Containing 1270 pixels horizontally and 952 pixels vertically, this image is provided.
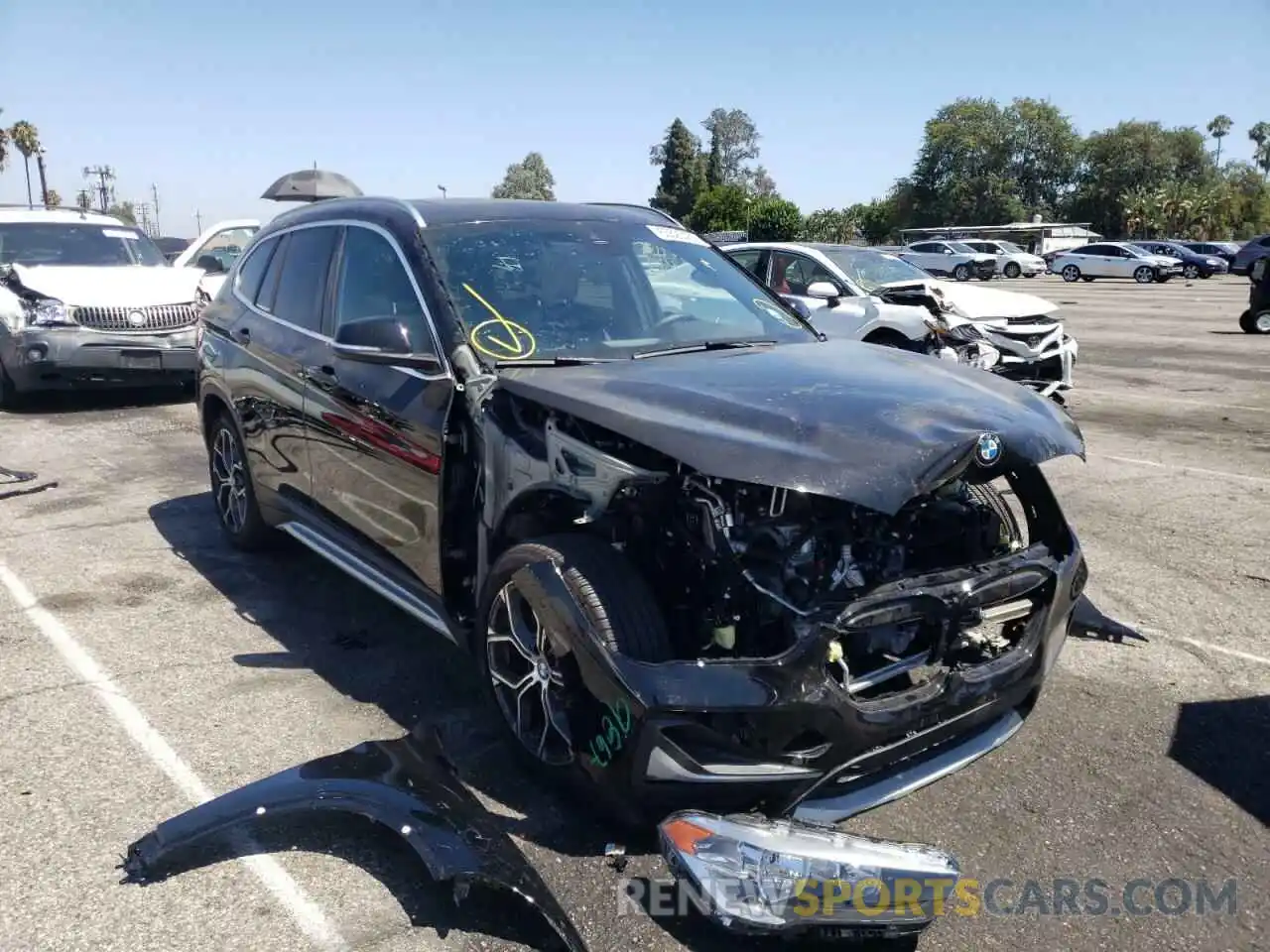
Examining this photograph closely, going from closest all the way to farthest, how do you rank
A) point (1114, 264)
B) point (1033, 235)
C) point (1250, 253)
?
point (1250, 253) → point (1114, 264) → point (1033, 235)

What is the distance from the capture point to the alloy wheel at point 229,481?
583cm

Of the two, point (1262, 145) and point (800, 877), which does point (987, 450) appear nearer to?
point (800, 877)

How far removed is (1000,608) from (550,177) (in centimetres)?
11165

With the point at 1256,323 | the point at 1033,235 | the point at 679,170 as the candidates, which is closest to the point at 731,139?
the point at 679,170

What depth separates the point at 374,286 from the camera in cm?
435

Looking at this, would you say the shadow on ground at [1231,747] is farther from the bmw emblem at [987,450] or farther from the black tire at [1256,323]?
the black tire at [1256,323]

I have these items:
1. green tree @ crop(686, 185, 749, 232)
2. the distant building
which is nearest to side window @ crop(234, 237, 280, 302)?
green tree @ crop(686, 185, 749, 232)

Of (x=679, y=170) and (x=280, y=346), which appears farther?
(x=679, y=170)

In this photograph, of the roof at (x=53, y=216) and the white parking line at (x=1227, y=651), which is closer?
the white parking line at (x=1227, y=651)

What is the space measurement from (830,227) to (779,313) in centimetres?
6935

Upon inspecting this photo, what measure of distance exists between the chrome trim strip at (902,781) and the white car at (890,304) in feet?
22.8

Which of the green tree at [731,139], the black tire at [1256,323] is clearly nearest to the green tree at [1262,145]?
the green tree at [731,139]

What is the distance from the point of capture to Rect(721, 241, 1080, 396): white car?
10828 mm

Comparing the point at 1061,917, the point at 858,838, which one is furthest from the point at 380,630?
the point at 1061,917
